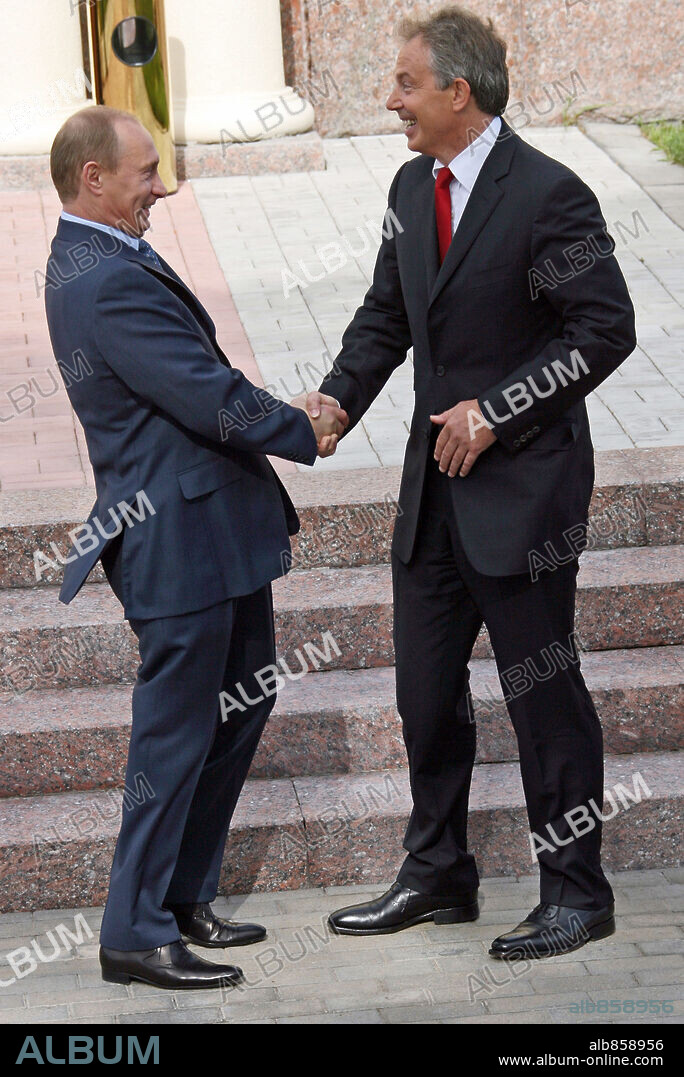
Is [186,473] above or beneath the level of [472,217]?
beneath

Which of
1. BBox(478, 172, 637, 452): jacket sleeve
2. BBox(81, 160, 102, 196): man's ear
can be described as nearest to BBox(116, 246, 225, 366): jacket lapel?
BBox(81, 160, 102, 196): man's ear

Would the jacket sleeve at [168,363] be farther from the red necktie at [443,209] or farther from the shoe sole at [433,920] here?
the shoe sole at [433,920]

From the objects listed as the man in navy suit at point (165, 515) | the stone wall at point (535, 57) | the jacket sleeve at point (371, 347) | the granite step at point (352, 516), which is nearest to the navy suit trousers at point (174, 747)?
the man in navy suit at point (165, 515)

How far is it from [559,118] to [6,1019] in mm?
7927

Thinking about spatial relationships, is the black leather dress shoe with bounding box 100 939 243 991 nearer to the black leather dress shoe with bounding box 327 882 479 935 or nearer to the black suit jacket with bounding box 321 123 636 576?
the black leather dress shoe with bounding box 327 882 479 935

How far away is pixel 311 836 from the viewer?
4.42 meters

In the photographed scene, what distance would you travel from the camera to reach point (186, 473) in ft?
12.2

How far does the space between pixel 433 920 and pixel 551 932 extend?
36 cm

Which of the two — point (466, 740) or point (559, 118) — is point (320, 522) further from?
point (559, 118)

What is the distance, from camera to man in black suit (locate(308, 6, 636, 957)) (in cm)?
364

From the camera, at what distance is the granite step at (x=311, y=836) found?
4.34 m

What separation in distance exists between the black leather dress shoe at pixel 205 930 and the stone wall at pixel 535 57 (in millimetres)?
7122

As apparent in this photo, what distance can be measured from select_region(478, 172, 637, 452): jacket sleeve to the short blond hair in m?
0.98

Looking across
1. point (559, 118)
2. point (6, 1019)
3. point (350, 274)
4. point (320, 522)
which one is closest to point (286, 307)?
point (350, 274)
